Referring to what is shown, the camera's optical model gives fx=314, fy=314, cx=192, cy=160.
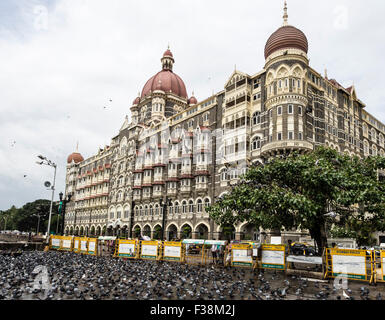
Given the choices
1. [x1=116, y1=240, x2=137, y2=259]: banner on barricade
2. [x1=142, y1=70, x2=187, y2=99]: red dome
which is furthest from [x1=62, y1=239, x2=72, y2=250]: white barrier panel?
[x1=142, y1=70, x2=187, y2=99]: red dome

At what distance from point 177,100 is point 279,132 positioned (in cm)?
3079

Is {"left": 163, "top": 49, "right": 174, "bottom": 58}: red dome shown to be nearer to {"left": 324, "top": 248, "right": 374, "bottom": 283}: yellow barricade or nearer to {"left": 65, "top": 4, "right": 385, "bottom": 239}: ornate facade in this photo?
{"left": 65, "top": 4, "right": 385, "bottom": 239}: ornate facade

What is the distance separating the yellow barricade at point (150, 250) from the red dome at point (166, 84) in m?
43.2

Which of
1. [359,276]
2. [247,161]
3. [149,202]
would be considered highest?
[247,161]

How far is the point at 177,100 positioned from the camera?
6053 centimetres

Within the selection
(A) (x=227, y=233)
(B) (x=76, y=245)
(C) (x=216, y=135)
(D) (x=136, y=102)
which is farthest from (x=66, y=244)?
Result: (D) (x=136, y=102)

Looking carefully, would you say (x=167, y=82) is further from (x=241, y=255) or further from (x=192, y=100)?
(x=241, y=255)

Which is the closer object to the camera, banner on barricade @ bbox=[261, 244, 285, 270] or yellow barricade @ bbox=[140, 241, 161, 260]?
banner on barricade @ bbox=[261, 244, 285, 270]

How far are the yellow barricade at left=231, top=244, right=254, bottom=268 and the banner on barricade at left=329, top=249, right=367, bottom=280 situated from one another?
4356 millimetres

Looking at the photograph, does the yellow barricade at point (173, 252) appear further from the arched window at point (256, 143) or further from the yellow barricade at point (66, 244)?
the arched window at point (256, 143)

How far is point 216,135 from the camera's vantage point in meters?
41.8

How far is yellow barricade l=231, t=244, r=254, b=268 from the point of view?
673 inches
